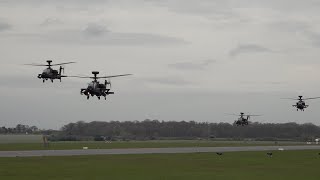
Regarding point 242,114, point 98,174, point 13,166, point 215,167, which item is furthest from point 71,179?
point 242,114

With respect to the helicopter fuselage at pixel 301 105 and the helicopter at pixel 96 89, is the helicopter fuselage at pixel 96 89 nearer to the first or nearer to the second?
the helicopter at pixel 96 89

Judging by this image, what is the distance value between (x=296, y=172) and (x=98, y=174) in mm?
18362

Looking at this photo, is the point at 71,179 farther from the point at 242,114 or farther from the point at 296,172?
the point at 242,114

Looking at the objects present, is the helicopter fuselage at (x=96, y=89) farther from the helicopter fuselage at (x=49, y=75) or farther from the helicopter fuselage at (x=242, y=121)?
the helicopter fuselage at (x=242, y=121)

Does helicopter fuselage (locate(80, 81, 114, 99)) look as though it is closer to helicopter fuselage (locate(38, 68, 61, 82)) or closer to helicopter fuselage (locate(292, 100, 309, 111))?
helicopter fuselage (locate(38, 68, 61, 82))

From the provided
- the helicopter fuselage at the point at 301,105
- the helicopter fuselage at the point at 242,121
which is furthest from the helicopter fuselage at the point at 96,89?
the helicopter fuselage at the point at 242,121

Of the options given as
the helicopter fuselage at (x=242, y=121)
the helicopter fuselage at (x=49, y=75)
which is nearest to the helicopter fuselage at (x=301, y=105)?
the helicopter fuselage at (x=242, y=121)

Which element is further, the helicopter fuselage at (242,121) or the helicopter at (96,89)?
the helicopter fuselage at (242,121)

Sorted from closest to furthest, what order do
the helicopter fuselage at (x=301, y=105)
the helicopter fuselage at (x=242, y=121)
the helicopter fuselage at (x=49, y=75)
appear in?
1. the helicopter fuselage at (x=49, y=75)
2. the helicopter fuselage at (x=301, y=105)
3. the helicopter fuselage at (x=242, y=121)

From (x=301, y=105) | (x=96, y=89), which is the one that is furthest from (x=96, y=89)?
(x=301, y=105)

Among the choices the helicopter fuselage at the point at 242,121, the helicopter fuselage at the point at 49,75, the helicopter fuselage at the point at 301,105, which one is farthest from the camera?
the helicopter fuselage at the point at 242,121

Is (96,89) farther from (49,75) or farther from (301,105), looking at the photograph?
(301,105)

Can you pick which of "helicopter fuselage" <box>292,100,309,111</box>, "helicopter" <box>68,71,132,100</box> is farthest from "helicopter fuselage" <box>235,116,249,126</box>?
"helicopter" <box>68,71,132,100</box>

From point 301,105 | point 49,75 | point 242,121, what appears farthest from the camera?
point 242,121
